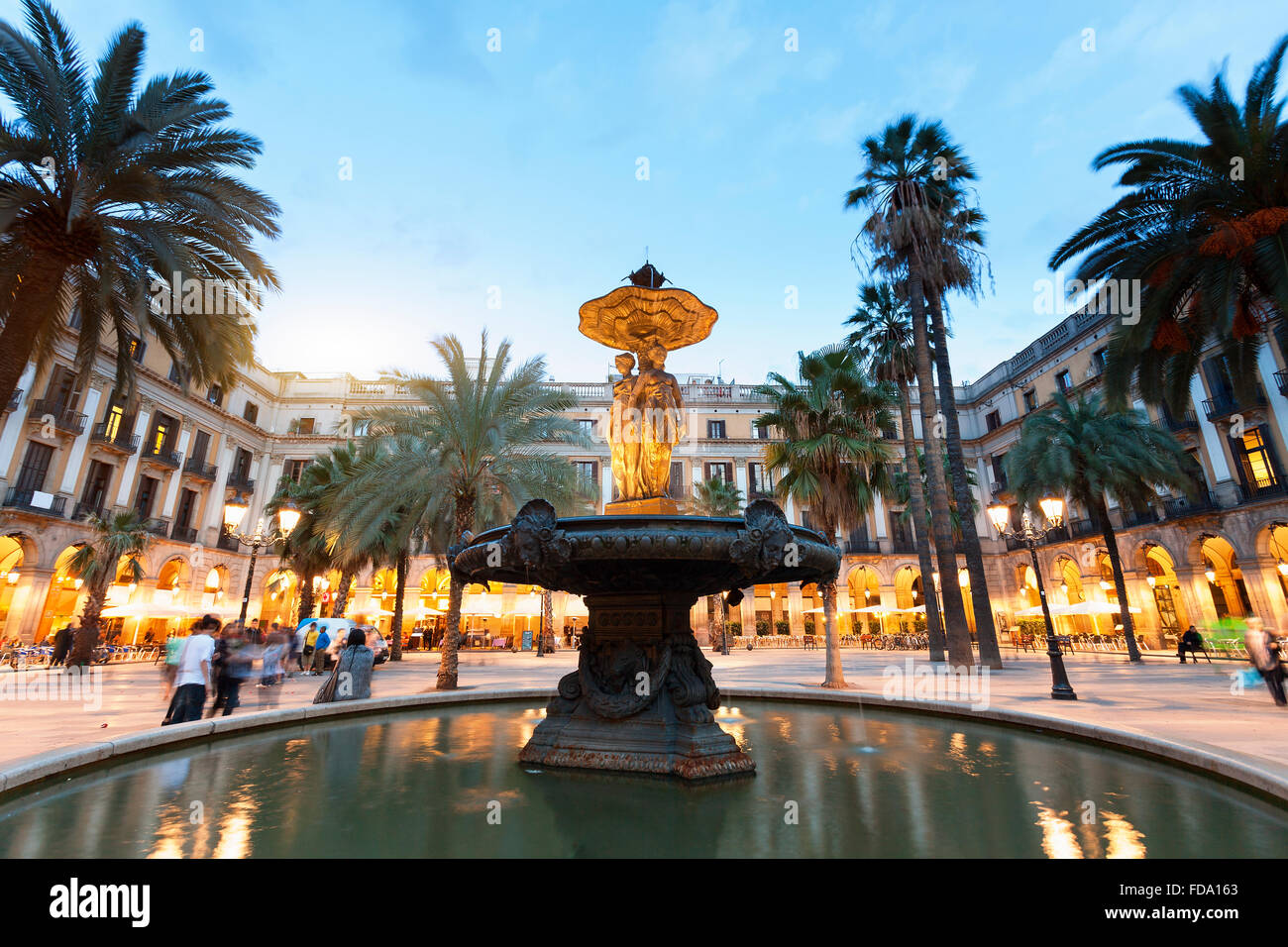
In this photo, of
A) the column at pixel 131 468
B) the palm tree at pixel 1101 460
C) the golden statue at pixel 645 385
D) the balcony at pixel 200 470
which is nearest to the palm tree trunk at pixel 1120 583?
the palm tree at pixel 1101 460

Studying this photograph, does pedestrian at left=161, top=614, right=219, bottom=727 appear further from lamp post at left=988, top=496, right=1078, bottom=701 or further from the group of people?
lamp post at left=988, top=496, right=1078, bottom=701

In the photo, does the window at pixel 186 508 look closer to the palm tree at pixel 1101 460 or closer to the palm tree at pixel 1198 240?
the palm tree at pixel 1198 240

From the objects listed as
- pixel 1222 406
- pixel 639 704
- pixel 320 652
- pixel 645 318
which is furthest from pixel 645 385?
pixel 1222 406

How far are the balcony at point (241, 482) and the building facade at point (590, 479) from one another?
197mm

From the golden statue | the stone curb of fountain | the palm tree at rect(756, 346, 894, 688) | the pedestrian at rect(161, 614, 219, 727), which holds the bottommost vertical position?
the stone curb of fountain

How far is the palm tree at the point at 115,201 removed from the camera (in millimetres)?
8648

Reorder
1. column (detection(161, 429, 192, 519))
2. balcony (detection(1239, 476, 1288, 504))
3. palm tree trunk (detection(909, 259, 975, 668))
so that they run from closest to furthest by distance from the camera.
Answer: palm tree trunk (detection(909, 259, 975, 668)) < balcony (detection(1239, 476, 1288, 504)) < column (detection(161, 429, 192, 519))

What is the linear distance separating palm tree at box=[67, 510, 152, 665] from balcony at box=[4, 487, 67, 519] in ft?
10.4

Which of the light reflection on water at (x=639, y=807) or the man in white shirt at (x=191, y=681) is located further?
the man in white shirt at (x=191, y=681)

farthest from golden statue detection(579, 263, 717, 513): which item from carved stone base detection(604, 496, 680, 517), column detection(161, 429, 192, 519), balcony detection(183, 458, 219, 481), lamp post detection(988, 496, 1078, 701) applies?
balcony detection(183, 458, 219, 481)

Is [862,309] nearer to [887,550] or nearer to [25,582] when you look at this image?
[887,550]

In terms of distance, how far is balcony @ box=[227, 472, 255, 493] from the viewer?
→ 3809 cm

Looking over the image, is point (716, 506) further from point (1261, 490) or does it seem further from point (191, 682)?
point (191, 682)
